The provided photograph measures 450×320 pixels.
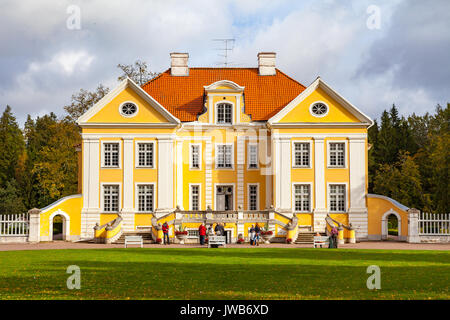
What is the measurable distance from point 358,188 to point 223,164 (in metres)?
9.18

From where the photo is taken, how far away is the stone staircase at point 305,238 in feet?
120

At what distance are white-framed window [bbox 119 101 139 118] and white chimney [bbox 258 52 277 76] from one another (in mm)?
10846

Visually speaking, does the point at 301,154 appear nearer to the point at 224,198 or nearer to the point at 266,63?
the point at 224,198

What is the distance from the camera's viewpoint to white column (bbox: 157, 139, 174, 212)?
40338 mm

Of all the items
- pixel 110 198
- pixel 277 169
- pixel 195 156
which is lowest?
pixel 110 198

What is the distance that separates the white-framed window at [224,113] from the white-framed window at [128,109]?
561 cm

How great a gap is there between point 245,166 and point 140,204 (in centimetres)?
756

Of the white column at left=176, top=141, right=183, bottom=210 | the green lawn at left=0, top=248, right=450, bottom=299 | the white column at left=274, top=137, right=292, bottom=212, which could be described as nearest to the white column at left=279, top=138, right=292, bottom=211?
the white column at left=274, top=137, right=292, bottom=212

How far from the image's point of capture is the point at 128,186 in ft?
133

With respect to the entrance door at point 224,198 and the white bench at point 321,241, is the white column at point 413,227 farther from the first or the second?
the entrance door at point 224,198

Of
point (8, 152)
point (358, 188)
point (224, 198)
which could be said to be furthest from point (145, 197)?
point (8, 152)

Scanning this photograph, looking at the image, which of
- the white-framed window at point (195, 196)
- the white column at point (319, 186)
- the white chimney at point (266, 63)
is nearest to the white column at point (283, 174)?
the white column at point (319, 186)

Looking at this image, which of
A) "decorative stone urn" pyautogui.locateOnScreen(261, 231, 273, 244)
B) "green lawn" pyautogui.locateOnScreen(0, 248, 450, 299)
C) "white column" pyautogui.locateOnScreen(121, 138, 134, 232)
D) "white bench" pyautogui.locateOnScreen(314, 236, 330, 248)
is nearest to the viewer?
"green lawn" pyautogui.locateOnScreen(0, 248, 450, 299)

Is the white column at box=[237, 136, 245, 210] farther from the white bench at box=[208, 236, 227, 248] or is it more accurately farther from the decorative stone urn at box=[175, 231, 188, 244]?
the white bench at box=[208, 236, 227, 248]
